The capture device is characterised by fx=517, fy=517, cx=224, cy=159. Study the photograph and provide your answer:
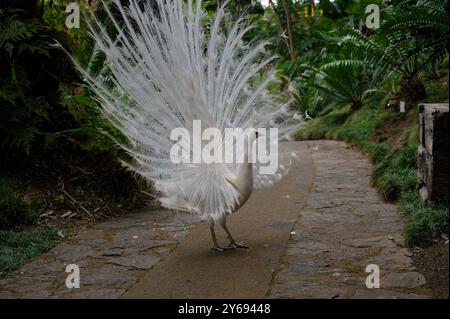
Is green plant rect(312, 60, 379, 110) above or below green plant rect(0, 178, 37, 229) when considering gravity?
above

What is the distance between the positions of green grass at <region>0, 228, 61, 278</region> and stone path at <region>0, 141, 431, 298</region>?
10 centimetres

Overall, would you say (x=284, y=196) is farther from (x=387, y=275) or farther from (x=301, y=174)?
(x=387, y=275)

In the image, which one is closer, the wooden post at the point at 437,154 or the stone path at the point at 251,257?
the stone path at the point at 251,257

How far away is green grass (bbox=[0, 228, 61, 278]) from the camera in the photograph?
13.8 feet

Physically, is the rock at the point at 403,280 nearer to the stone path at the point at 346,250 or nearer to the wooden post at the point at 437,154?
the stone path at the point at 346,250

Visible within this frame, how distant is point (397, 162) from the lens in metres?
6.20

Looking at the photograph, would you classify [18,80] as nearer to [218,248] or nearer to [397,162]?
[218,248]

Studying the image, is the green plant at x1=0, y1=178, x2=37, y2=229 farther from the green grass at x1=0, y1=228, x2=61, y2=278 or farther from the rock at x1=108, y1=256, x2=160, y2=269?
the rock at x1=108, y1=256, x2=160, y2=269

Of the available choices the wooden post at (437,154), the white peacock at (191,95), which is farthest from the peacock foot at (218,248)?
the wooden post at (437,154)

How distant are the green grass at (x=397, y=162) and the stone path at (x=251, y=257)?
19 centimetres

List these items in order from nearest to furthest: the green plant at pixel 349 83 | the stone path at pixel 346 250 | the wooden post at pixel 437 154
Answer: the stone path at pixel 346 250, the wooden post at pixel 437 154, the green plant at pixel 349 83

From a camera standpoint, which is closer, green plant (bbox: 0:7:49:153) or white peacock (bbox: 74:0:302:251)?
white peacock (bbox: 74:0:302:251)

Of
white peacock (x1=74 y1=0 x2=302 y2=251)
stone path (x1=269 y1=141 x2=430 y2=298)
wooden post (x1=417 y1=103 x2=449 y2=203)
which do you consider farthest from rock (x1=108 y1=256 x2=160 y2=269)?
wooden post (x1=417 y1=103 x2=449 y2=203)

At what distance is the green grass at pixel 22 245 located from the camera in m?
4.21
